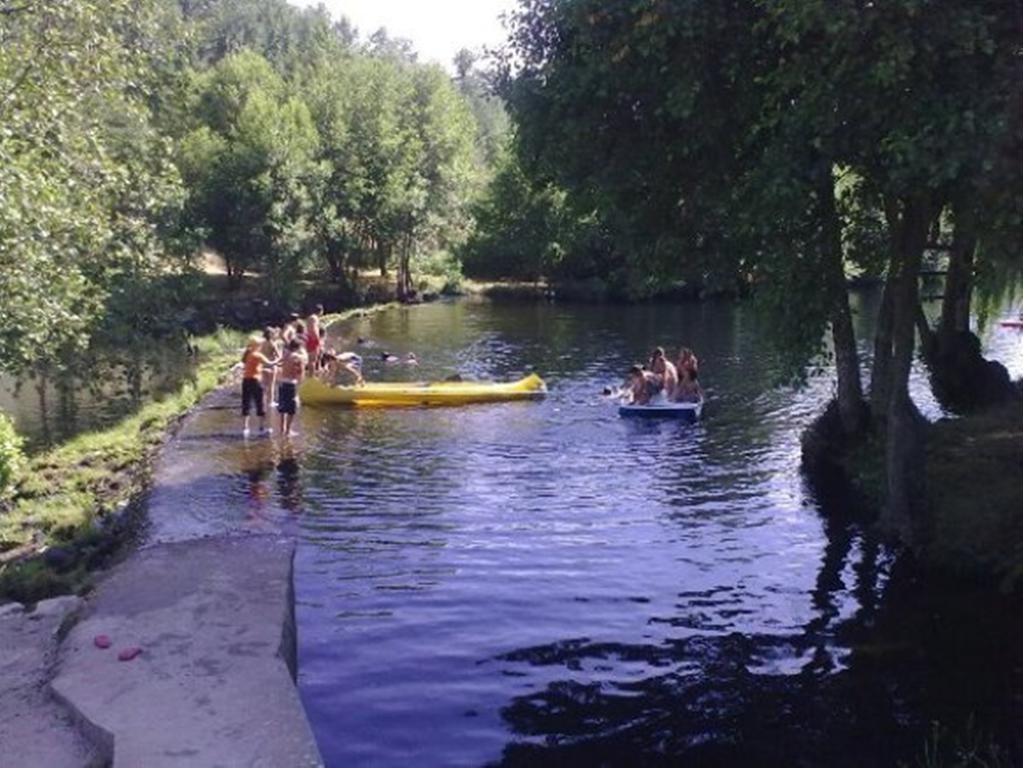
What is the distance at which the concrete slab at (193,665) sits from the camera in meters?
8.21

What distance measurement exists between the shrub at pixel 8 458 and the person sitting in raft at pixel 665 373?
14028 mm

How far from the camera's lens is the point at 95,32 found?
17.0 meters

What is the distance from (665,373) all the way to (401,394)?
21.2 feet

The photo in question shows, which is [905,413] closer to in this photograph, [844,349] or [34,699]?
[844,349]

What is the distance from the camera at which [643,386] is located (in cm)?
2550

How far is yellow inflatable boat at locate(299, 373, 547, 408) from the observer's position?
26281 millimetres

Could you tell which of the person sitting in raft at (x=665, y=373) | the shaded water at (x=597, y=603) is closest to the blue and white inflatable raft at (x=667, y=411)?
the shaded water at (x=597, y=603)

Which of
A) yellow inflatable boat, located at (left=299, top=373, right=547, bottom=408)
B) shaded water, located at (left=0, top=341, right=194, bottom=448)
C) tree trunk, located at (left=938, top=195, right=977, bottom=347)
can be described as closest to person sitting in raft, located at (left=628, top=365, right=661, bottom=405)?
yellow inflatable boat, located at (left=299, top=373, right=547, bottom=408)

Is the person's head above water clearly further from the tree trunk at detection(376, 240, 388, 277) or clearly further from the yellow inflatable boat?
the tree trunk at detection(376, 240, 388, 277)

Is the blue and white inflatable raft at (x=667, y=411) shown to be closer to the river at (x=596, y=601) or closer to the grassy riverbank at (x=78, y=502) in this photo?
the river at (x=596, y=601)

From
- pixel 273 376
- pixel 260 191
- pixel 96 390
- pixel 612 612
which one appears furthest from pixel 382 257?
pixel 612 612

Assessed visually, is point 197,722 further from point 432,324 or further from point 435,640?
point 432,324

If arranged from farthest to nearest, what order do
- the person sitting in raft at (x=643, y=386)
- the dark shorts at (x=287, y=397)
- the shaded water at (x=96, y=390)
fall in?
the shaded water at (x=96, y=390), the person sitting in raft at (x=643, y=386), the dark shorts at (x=287, y=397)

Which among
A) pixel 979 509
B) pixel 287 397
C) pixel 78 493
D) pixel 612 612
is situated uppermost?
pixel 287 397
